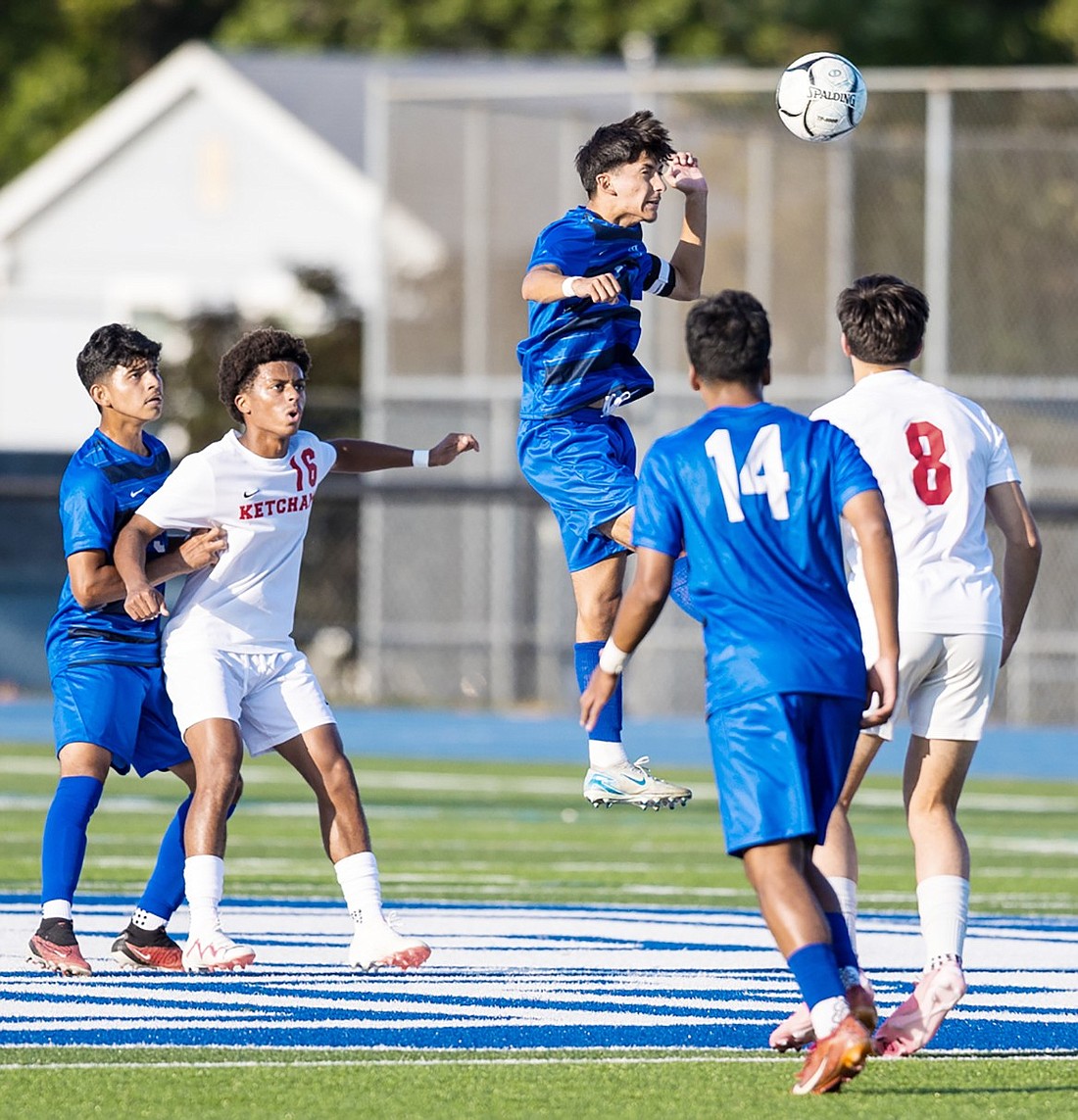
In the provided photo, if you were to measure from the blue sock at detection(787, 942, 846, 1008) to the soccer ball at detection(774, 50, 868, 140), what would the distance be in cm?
386

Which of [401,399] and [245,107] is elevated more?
[245,107]

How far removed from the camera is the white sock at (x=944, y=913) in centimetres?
695

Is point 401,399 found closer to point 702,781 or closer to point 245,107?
point 702,781

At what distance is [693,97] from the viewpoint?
2397 cm

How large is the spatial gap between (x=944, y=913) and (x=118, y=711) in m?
2.85

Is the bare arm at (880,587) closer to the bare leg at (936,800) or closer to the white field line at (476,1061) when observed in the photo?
the bare leg at (936,800)

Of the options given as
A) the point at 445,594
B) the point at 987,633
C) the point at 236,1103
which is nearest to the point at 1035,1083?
the point at 987,633

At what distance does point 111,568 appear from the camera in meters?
8.19

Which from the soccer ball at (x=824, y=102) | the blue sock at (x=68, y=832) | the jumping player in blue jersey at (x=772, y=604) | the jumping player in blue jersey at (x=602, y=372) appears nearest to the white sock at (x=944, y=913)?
the jumping player in blue jersey at (x=772, y=604)

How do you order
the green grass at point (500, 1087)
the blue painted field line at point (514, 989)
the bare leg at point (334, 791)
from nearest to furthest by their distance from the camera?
1. the green grass at point (500, 1087)
2. the blue painted field line at point (514, 989)
3. the bare leg at point (334, 791)

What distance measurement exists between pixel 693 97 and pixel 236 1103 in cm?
1892

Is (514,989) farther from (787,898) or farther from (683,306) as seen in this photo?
(683,306)

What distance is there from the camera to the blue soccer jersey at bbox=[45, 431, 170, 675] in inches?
325

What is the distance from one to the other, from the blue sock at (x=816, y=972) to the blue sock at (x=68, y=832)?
9.73 ft
